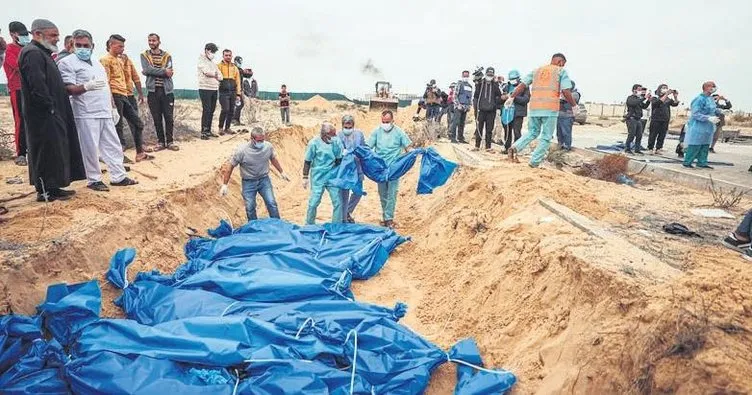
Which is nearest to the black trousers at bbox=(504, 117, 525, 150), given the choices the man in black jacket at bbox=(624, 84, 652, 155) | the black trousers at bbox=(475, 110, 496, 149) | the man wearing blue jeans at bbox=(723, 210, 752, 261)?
the black trousers at bbox=(475, 110, 496, 149)

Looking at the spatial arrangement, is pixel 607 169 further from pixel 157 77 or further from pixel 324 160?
pixel 157 77

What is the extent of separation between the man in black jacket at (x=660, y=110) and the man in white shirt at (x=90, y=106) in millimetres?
10450

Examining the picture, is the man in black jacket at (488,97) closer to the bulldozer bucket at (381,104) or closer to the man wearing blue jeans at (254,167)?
the man wearing blue jeans at (254,167)

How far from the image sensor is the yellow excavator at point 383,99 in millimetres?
27406

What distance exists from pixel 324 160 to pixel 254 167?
0.98 metres

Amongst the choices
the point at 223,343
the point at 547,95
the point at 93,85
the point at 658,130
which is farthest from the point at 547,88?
the point at 93,85

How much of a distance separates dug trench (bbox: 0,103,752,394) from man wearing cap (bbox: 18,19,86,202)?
12.5 inches

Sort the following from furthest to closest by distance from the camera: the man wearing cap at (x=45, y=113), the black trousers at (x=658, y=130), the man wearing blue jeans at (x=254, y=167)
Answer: the black trousers at (x=658, y=130) → the man wearing blue jeans at (x=254, y=167) → the man wearing cap at (x=45, y=113)

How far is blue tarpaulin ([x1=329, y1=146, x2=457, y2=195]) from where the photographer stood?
618cm

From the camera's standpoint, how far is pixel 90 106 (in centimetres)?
530

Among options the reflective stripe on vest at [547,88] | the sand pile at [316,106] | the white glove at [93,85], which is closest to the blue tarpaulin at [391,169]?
the reflective stripe on vest at [547,88]

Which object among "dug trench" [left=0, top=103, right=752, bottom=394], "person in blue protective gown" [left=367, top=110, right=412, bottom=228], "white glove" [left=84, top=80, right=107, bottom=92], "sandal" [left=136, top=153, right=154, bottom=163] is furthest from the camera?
"sandal" [left=136, top=153, right=154, bottom=163]

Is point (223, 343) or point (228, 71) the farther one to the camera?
point (228, 71)

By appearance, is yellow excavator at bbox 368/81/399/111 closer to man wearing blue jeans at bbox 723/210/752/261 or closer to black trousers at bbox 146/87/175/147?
black trousers at bbox 146/87/175/147
